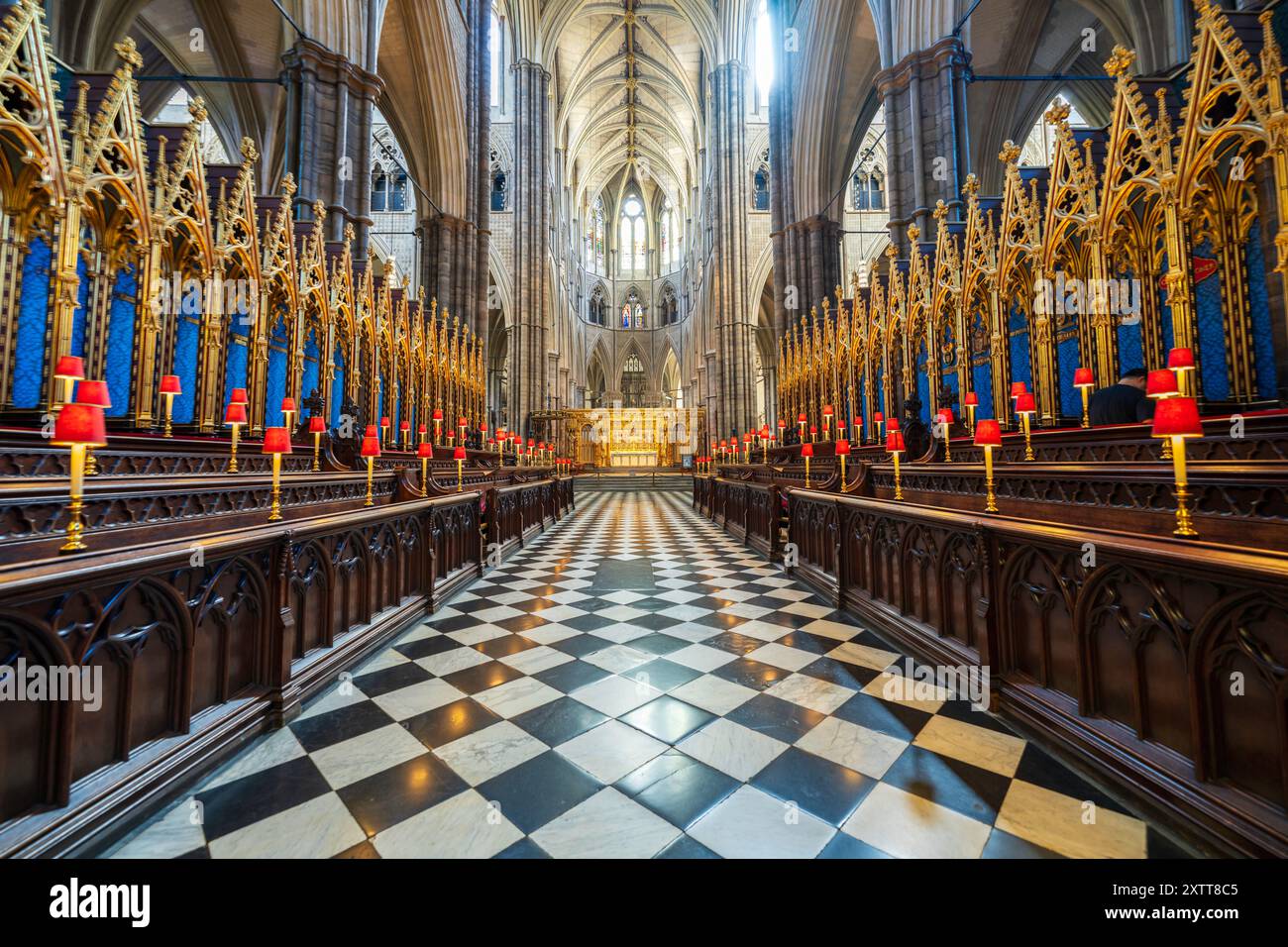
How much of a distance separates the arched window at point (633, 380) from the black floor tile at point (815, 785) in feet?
126

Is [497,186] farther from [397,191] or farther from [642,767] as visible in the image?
[642,767]

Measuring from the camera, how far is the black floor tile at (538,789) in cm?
163

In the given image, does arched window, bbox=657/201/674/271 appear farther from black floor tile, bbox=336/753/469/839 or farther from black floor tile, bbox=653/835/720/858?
black floor tile, bbox=653/835/720/858

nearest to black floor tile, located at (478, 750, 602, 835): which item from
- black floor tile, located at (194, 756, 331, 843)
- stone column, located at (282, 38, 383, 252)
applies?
black floor tile, located at (194, 756, 331, 843)

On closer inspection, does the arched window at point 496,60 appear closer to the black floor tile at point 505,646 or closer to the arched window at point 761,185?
the arched window at point 761,185

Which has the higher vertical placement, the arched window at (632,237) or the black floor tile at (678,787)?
the arched window at (632,237)

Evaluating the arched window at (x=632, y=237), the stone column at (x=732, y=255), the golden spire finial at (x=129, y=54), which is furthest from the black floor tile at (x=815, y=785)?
the arched window at (x=632, y=237)

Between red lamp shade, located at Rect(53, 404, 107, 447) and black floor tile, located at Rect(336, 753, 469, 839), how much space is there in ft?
4.89

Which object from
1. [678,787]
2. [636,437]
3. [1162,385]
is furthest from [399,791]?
[636,437]

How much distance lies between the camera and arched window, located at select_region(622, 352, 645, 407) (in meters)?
39.8

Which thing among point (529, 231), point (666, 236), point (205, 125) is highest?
point (666, 236)

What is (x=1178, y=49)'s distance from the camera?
7840 millimetres

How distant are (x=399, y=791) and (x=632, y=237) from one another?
44449mm

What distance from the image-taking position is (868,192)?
23.6m
